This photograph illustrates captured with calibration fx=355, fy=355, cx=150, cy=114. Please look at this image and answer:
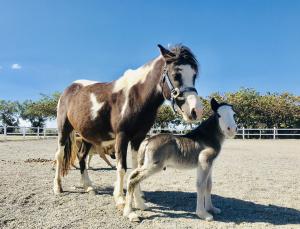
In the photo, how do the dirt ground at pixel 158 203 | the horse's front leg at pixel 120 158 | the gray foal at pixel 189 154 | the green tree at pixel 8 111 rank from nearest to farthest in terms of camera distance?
the dirt ground at pixel 158 203 < the gray foal at pixel 189 154 < the horse's front leg at pixel 120 158 < the green tree at pixel 8 111

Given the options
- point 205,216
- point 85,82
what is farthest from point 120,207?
point 85,82

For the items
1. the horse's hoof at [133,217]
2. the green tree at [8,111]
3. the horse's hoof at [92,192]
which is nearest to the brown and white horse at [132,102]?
the horse's hoof at [92,192]

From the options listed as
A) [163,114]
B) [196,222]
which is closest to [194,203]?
[196,222]

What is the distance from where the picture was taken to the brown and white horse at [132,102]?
486 cm

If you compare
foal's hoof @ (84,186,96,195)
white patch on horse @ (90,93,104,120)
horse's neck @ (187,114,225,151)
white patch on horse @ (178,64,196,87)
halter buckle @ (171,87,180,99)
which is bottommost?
foal's hoof @ (84,186,96,195)

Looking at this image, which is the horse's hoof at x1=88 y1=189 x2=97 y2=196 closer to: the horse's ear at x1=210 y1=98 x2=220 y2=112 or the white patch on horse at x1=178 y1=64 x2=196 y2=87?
the horse's ear at x1=210 y1=98 x2=220 y2=112

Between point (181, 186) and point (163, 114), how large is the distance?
3786 cm

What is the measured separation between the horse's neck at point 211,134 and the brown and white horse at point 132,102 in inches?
28.3

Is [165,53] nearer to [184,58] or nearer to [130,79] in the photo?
[184,58]

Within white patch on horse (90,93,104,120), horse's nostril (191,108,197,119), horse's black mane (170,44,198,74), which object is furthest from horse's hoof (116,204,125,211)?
horse's black mane (170,44,198,74)

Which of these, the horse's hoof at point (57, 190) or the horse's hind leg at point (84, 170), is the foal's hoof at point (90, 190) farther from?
the horse's hoof at point (57, 190)

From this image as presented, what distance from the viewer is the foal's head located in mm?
5027

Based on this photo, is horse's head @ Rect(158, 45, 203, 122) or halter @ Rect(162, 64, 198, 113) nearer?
horse's head @ Rect(158, 45, 203, 122)

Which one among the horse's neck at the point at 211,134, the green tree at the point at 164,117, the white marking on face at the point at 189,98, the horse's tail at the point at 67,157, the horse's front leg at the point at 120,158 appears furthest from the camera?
the green tree at the point at 164,117
